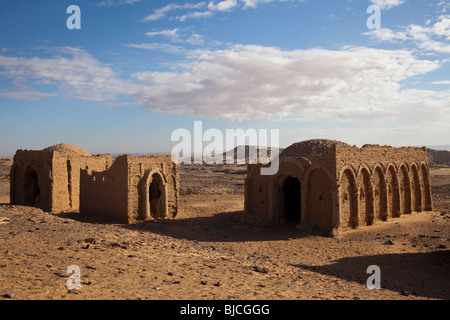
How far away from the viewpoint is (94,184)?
2038cm

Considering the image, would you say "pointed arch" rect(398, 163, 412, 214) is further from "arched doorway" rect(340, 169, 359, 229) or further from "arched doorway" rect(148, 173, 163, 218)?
"arched doorway" rect(148, 173, 163, 218)

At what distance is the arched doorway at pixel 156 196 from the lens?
66.8 ft

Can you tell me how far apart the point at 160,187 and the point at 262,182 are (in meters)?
5.91

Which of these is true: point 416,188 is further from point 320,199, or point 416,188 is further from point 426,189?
point 320,199

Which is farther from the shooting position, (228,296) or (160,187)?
(160,187)

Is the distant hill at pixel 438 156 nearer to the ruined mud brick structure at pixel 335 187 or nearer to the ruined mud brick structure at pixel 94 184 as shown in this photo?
the ruined mud brick structure at pixel 335 187

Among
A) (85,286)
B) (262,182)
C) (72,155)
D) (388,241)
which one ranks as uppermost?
(72,155)

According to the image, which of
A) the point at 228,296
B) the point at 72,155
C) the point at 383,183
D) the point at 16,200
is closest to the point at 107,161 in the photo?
the point at 72,155

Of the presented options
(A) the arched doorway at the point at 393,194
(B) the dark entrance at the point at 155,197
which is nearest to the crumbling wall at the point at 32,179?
(B) the dark entrance at the point at 155,197

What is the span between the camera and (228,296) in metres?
7.58

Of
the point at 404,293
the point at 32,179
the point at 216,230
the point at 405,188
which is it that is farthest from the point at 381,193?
the point at 32,179

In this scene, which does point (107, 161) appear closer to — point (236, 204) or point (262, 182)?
point (236, 204)

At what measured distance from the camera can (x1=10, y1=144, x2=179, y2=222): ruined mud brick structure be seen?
18.6 metres

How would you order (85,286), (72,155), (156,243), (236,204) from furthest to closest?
1. (236,204)
2. (72,155)
3. (156,243)
4. (85,286)
